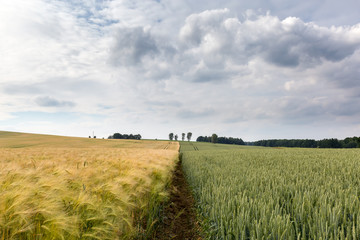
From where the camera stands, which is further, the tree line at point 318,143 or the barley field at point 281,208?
the tree line at point 318,143

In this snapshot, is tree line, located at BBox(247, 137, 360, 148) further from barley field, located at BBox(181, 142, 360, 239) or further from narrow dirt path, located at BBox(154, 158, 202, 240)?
narrow dirt path, located at BBox(154, 158, 202, 240)

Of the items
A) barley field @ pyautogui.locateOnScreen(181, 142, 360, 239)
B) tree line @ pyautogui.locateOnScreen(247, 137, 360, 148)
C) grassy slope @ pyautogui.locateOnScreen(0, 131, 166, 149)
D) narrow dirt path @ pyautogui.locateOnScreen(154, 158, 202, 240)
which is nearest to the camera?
barley field @ pyautogui.locateOnScreen(181, 142, 360, 239)

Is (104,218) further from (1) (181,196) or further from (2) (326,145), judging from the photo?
(2) (326,145)

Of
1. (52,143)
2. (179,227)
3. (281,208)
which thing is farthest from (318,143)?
(281,208)

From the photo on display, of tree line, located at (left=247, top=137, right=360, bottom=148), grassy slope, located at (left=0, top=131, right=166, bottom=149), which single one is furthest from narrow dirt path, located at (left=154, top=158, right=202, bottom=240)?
tree line, located at (left=247, top=137, right=360, bottom=148)

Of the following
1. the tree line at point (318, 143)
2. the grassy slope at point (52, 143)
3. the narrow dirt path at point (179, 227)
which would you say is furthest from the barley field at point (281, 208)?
the tree line at point (318, 143)

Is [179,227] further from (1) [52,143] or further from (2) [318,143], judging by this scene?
(2) [318,143]

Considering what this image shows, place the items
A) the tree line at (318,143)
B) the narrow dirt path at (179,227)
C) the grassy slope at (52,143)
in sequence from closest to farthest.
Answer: the narrow dirt path at (179,227) → the grassy slope at (52,143) → the tree line at (318,143)

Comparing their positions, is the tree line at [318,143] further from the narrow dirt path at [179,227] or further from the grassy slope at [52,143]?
the narrow dirt path at [179,227]

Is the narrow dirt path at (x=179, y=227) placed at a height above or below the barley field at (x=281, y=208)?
below

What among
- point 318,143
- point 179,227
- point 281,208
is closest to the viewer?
point 281,208

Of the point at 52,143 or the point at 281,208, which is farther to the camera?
the point at 52,143

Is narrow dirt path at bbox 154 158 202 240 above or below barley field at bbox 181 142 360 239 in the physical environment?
below

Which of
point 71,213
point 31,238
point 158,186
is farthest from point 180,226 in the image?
point 31,238
